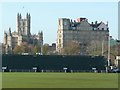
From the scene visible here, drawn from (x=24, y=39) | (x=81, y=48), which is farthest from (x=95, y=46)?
(x=24, y=39)

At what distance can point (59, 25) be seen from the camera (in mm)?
143250

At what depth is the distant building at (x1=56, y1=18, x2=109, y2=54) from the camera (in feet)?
442

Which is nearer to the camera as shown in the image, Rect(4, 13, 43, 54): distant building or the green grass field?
the green grass field

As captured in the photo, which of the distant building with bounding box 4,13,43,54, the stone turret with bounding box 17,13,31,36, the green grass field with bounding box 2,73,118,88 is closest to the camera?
the green grass field with bounding box 2,73,118,88

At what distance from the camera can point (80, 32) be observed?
139625mm

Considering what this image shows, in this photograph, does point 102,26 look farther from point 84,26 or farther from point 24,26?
point 24,26

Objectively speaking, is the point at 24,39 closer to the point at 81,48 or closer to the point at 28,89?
the point at 81,48

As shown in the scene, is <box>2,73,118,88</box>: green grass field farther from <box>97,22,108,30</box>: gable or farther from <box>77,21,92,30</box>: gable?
<box>97,22,108,30</box>: gable

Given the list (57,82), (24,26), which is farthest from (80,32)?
(57,82)

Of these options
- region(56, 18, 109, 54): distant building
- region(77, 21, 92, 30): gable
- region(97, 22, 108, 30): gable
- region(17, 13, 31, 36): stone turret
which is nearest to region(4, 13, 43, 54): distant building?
region(17, 13, 31, 36): stone turret

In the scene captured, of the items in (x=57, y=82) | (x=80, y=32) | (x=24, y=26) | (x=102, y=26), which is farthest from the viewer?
(x=24, y=26)

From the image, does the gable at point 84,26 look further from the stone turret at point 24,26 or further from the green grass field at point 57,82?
the green grass field at point 57,82

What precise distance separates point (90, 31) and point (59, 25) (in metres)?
10.2

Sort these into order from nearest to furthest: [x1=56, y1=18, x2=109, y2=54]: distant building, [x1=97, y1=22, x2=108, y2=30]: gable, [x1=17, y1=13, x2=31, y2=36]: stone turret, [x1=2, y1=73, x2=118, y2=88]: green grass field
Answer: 1. [x1=2, y1=73, x2=118, y2=88]: green grass field
2. [x1=56, y1=18, x2=109, y2=54]: distant building
3. [x1=97, y1=22, x2=108, y2=30]: gable
4. [x1=17, y1=13, x2=31, y2=36]: stone turret
